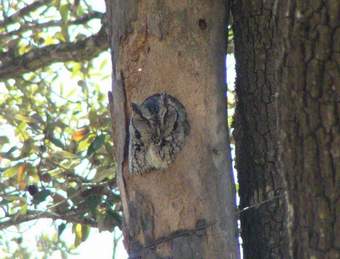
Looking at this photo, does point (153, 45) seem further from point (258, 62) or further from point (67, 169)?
point (67, 169)

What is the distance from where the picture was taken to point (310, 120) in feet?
6.77

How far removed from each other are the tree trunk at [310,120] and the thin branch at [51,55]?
246cm

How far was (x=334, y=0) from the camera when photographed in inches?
80.0

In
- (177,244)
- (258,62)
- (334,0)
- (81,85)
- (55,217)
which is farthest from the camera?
(81,85)

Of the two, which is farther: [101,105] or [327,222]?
[101,105]

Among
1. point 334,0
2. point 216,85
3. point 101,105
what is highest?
point 101,105

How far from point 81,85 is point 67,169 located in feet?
2.27

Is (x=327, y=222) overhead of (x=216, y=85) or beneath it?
beneath

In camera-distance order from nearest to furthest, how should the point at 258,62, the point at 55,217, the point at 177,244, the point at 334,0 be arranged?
the point at 334,0
the point at 177,244
the point at 258,62
the point at 55,217

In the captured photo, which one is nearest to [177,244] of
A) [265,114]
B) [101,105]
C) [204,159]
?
[204,159]

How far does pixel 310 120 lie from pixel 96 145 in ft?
5.90

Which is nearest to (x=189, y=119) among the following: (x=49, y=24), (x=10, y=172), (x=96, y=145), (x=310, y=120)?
(x=96, y=145)

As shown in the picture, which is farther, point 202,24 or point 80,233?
point 80,233

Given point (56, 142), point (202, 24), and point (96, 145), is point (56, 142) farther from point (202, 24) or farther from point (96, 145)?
point (202, 24)
